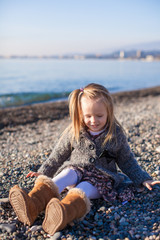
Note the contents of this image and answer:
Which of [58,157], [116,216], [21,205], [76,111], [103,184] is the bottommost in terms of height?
[116,216]

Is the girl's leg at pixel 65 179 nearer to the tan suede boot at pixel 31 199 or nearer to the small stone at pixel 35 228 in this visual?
the tan suede boot at pixel 31 199

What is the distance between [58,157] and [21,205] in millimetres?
992

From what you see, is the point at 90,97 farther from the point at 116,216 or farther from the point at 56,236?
the point at 56,236

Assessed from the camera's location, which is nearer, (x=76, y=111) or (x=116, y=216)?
(x=116, y=216)

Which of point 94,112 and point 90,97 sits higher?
point 90,97

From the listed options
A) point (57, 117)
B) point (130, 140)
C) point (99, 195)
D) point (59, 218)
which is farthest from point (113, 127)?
point (57, 117)

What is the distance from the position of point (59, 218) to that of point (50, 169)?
1.08m

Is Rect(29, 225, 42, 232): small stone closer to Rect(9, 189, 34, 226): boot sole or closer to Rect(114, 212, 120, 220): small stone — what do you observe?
Rect(9, 189, 34, 226): boot sole

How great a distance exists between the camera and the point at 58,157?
3537 mm

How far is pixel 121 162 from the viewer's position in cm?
348

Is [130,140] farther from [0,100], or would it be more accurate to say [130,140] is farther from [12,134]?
[0,100]

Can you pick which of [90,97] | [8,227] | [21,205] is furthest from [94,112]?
[8,227]

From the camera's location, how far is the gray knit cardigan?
10.9 feet

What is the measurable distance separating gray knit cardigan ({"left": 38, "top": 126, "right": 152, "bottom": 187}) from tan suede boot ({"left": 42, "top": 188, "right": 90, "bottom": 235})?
64cm
